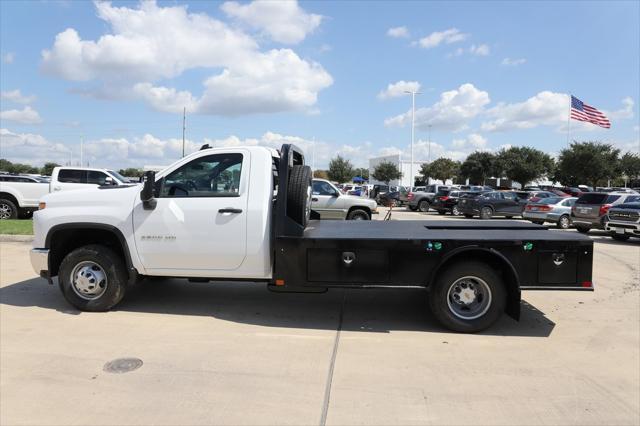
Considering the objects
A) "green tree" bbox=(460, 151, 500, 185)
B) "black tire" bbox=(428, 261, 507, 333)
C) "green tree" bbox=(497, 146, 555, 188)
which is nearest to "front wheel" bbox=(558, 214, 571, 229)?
"black tire" bbox=(428, 261, 507, 333)

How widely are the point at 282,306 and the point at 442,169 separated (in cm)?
8081

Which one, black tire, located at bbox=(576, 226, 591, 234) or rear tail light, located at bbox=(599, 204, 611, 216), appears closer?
rear tail light, located at bbox=(599, 204, 611, 216)

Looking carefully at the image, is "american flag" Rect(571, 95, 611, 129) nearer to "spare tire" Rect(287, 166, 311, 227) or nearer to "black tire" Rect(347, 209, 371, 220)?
"black tire" Rect(347, 209, 371, 220)

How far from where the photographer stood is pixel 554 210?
20.1 m

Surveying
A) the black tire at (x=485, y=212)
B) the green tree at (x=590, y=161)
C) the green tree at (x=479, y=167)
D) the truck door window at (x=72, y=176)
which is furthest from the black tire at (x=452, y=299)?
the green tree at (x=479, y=167)

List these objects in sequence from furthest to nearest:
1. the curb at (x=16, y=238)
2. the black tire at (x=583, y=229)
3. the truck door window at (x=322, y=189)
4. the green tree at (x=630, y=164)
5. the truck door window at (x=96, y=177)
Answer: the green tree at (x=630, y=164) → the black tire at (x=583, y=229) → the truck door window at (x=96, y=177) → the truck door window at (x=322, y=189) → the curb at (x=16, y=238)

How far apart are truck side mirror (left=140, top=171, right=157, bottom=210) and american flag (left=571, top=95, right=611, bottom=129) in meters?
42.2

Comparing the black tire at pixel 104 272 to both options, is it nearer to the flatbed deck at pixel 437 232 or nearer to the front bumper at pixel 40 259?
the front bumper at pixel 40 259

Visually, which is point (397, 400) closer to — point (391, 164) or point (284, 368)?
point (284, 368)

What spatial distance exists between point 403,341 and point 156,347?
8.41ft

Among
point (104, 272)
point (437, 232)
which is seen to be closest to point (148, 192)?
point (104, 272)

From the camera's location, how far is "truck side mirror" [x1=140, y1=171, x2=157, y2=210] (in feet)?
18.0

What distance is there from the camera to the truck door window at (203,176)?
5727 millimetres

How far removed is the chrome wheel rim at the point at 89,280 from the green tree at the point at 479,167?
68.5 m
